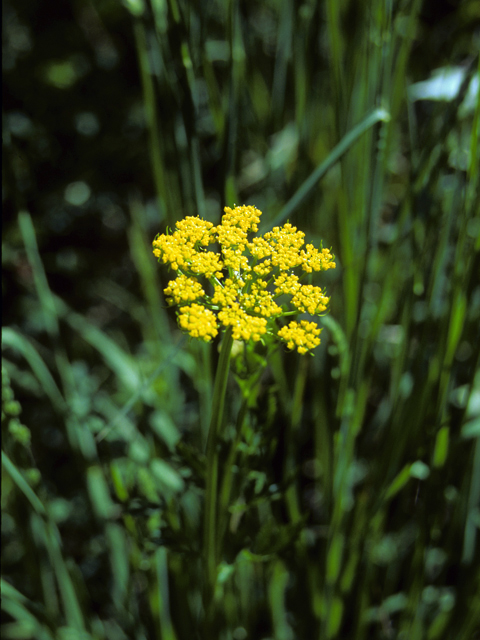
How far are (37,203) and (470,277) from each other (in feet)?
4.31

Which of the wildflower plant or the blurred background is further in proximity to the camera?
the blurred background

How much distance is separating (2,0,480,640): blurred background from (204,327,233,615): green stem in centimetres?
5

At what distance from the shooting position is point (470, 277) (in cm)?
73

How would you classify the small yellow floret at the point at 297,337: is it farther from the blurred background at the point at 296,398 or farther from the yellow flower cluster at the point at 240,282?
the blurred background at the point at 296,398

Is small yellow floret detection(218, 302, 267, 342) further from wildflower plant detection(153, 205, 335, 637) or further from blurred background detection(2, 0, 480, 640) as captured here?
blurred background detection(2, 0, 480, 640)

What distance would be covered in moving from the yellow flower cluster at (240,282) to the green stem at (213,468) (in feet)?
0.10

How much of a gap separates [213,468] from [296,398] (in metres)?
0.31

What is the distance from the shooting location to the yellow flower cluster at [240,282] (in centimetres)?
46

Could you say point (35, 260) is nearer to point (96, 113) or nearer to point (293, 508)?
point (293, 508)

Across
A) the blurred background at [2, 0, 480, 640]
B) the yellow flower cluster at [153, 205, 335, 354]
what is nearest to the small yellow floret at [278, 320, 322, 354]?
the yellow flower cluster at [153, 205, 335, 354]

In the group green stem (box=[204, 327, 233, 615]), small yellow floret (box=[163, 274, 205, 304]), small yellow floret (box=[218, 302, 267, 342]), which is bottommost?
green stem (box=[204, 327, 233, 615])

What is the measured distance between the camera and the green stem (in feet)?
1.55

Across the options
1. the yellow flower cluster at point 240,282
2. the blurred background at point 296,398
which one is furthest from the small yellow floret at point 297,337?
the blurred background at point 296,398

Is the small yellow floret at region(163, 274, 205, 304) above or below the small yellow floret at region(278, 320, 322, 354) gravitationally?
above
